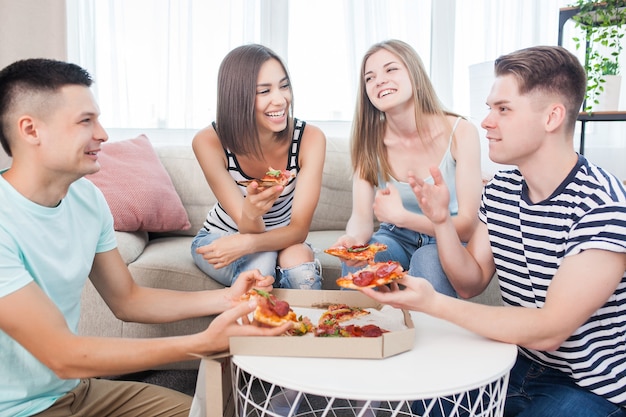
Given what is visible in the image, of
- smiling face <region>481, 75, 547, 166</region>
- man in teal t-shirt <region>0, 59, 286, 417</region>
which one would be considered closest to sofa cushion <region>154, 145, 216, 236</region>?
man in teal t-shirt <region>0, 59, 286, 417</region>

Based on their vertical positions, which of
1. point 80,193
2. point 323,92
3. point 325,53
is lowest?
point 80,193

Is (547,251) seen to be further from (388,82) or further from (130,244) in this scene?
(130,244)

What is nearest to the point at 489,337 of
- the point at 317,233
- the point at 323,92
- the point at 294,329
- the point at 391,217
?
the point at 294,329

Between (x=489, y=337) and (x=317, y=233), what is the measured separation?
1.86 metres

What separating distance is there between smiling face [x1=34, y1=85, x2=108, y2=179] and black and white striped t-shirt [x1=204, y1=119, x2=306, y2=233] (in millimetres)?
937

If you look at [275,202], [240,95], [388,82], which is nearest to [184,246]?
[275,202]

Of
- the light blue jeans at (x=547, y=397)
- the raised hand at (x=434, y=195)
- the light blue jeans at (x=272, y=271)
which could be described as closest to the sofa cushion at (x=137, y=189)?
the light blue jeans at (x=272, y=271)

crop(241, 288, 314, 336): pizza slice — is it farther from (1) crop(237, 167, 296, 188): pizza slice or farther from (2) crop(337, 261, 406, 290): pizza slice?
(1) crop(237, 167, 296, 188): pizza slice

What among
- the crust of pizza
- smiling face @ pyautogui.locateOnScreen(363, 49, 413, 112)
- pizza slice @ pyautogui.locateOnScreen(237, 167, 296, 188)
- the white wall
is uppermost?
the white wall

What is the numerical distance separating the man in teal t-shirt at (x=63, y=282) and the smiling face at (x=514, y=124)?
0.73 meters

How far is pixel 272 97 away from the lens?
2.29 metres

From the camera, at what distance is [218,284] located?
2.47 meters

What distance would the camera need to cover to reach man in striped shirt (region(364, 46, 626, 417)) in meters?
1.36

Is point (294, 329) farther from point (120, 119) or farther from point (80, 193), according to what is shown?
point (120, 119)
